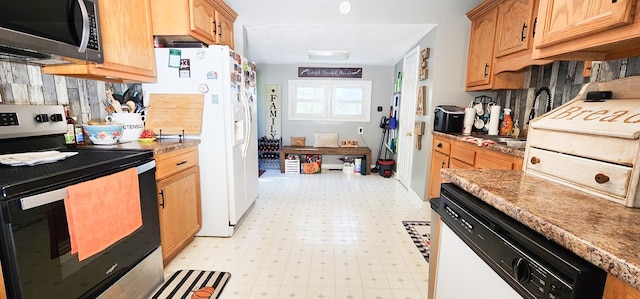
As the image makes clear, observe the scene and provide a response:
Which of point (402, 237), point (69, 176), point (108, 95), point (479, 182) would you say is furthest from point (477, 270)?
point (108, 95)

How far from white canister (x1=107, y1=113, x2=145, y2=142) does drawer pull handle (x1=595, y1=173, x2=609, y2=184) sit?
8.42 feet

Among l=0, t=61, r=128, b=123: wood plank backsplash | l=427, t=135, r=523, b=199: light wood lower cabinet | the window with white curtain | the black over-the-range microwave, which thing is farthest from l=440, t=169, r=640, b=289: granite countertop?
the window with white curtain

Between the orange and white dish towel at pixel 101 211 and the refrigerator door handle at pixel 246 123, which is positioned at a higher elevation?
the refrigerator door handle at pixel 246 123

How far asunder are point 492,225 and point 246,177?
94.0 inches

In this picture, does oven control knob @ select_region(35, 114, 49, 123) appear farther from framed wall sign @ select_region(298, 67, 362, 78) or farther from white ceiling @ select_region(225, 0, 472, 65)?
framed wall sign @ select_region(298, 67, 362, 78)

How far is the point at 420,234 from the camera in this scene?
8.24 feet

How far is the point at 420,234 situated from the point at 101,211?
95.5 inches

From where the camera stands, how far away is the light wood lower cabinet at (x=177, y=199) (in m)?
1.82

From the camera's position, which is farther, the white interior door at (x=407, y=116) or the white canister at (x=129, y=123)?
the white interior door at (x=407, y=116)

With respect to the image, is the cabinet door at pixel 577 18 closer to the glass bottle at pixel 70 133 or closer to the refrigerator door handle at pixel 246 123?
the refrigerator door handle at pixel 246 123

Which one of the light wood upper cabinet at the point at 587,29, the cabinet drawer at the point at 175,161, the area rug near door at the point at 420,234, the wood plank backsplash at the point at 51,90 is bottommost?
the area rug near door at the point at 420,234

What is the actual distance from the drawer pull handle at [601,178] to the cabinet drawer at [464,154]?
146cm

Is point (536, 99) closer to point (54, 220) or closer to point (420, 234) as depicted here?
point (420, 234)

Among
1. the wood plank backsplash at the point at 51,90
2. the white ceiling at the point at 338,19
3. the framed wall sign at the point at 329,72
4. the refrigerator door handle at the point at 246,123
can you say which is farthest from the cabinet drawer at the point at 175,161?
the framed wall sign at the point at 329,72
